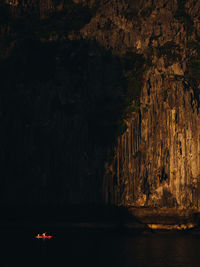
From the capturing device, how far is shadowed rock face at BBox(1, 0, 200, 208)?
7075 centimetres

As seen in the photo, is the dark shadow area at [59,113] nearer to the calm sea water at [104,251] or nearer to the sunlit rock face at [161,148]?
the sunlit rock face at [161,148]

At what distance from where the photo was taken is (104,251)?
1873 inches

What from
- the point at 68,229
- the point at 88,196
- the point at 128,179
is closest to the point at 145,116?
the point at 128,179

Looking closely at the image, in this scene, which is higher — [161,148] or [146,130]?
[146,130]

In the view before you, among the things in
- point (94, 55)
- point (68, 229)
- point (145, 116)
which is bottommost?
point (68, 229)

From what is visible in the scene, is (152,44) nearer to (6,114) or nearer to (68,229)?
(6,114)

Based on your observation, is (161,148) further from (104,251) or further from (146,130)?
(104,251)

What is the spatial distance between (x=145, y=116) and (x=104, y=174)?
1025cm

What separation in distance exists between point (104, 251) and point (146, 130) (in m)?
28.2

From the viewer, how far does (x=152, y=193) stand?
70375 mm

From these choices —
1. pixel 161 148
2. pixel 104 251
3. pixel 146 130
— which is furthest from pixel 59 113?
pixel 104 251

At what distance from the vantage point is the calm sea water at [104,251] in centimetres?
4103

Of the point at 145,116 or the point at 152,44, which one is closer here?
the point at 145,116

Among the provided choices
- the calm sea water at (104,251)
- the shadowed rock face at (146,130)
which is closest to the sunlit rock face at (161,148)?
the shadowed rock face at (146,130)
